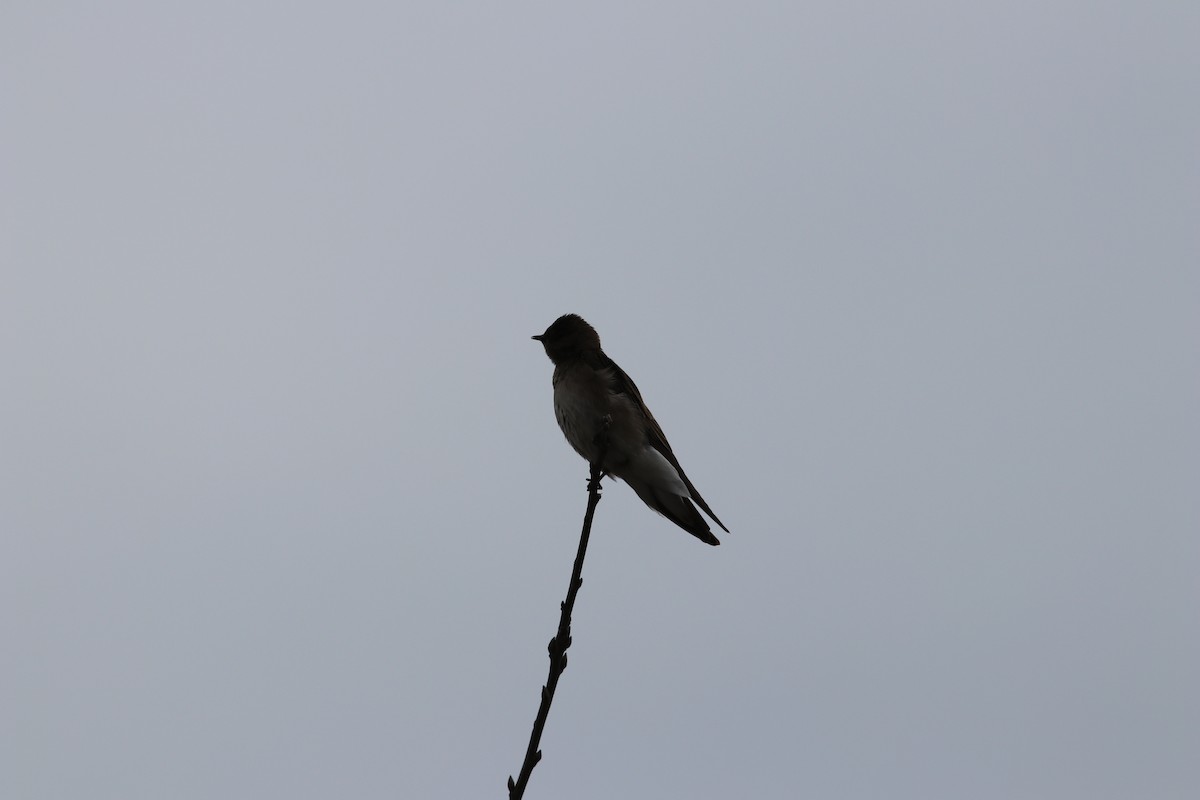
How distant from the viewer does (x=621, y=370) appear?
9.13 m

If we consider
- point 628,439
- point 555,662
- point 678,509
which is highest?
point 628,439

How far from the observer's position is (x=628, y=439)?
8.59 metres

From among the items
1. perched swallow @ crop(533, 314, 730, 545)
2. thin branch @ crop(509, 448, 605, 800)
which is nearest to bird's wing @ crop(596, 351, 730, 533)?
perched swallow @ crop(533, 314, 730, 545)

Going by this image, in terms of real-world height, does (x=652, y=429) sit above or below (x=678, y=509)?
above

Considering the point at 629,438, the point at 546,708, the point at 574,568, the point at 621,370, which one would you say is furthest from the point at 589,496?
the point at 621,370

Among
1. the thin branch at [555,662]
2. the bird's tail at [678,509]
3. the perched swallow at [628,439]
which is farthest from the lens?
the bird's tail at [678,509]

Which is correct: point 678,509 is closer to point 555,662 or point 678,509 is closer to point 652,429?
point 652,429

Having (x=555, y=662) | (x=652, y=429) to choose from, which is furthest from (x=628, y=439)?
(x=555, y=662)

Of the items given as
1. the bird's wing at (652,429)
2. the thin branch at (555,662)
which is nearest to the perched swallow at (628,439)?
the bird's wing at (652,429)

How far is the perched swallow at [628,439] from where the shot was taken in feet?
28.0

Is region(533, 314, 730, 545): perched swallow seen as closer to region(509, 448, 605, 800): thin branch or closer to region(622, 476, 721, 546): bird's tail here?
region(622, 476, 721, 546): bird's tail

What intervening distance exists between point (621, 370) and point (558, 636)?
5940mm

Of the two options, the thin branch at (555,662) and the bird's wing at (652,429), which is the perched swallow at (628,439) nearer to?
the bird's wing at (652,429)

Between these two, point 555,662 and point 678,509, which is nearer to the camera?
point 555,662
